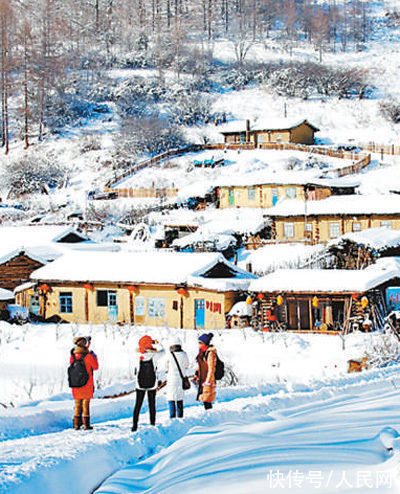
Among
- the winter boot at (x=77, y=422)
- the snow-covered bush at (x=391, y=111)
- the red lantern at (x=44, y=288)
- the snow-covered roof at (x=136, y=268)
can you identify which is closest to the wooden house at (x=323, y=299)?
the snow-covered roof at (x=136, y=268)

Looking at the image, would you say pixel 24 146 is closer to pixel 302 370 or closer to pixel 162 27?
pixel 162 27

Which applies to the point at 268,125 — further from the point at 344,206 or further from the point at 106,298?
the point at 106,298

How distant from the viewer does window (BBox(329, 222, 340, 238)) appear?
36.3m

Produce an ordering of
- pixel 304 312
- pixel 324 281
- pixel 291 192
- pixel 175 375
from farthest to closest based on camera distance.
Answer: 1. pixel 291 192
2. pixel 304 312
3. pixel 324 281
4. pixel 175 375

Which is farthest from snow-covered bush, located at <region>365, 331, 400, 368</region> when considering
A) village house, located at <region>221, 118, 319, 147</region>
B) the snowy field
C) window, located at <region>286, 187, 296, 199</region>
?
village house, located at <region>221, 118, 319, 147</region>

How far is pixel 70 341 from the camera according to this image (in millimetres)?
21422

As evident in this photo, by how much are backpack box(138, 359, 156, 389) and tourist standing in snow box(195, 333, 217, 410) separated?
3.06 feet

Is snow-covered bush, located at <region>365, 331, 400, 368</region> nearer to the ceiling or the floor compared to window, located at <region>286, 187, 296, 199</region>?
nearer to the floor

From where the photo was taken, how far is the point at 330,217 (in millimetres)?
36469

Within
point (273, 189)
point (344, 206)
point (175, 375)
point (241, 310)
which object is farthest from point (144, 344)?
point (273, 189)

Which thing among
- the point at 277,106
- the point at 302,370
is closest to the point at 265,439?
the point at 302,370

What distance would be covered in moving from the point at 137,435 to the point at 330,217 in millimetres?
30343

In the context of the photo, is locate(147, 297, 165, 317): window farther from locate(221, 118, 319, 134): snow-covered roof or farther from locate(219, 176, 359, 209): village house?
locate(221, 118, 319, 134): snow-covered roof

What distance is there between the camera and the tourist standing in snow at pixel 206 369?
30.1 ft
